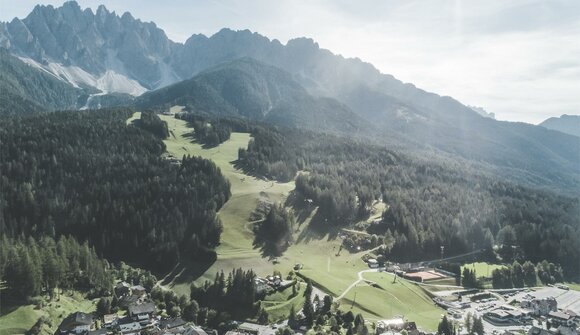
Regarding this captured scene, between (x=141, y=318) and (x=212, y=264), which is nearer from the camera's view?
(x=141, y=318)

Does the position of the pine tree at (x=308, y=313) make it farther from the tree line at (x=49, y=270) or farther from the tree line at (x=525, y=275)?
the tree line at (x=525, y=275)

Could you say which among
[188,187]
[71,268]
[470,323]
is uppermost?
[188,187]

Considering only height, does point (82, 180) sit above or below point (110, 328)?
above

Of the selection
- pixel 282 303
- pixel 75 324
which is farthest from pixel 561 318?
pixel 75 324

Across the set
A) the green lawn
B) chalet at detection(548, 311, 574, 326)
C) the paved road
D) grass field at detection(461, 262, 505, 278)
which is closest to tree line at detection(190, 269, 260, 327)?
the green lawn

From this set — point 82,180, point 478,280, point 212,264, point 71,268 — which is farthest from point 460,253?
point 82,180

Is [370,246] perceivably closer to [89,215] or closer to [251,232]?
[251,232]

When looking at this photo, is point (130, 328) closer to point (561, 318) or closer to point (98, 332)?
point (98, 332)

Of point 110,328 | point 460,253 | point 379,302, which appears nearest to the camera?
point 110,328
